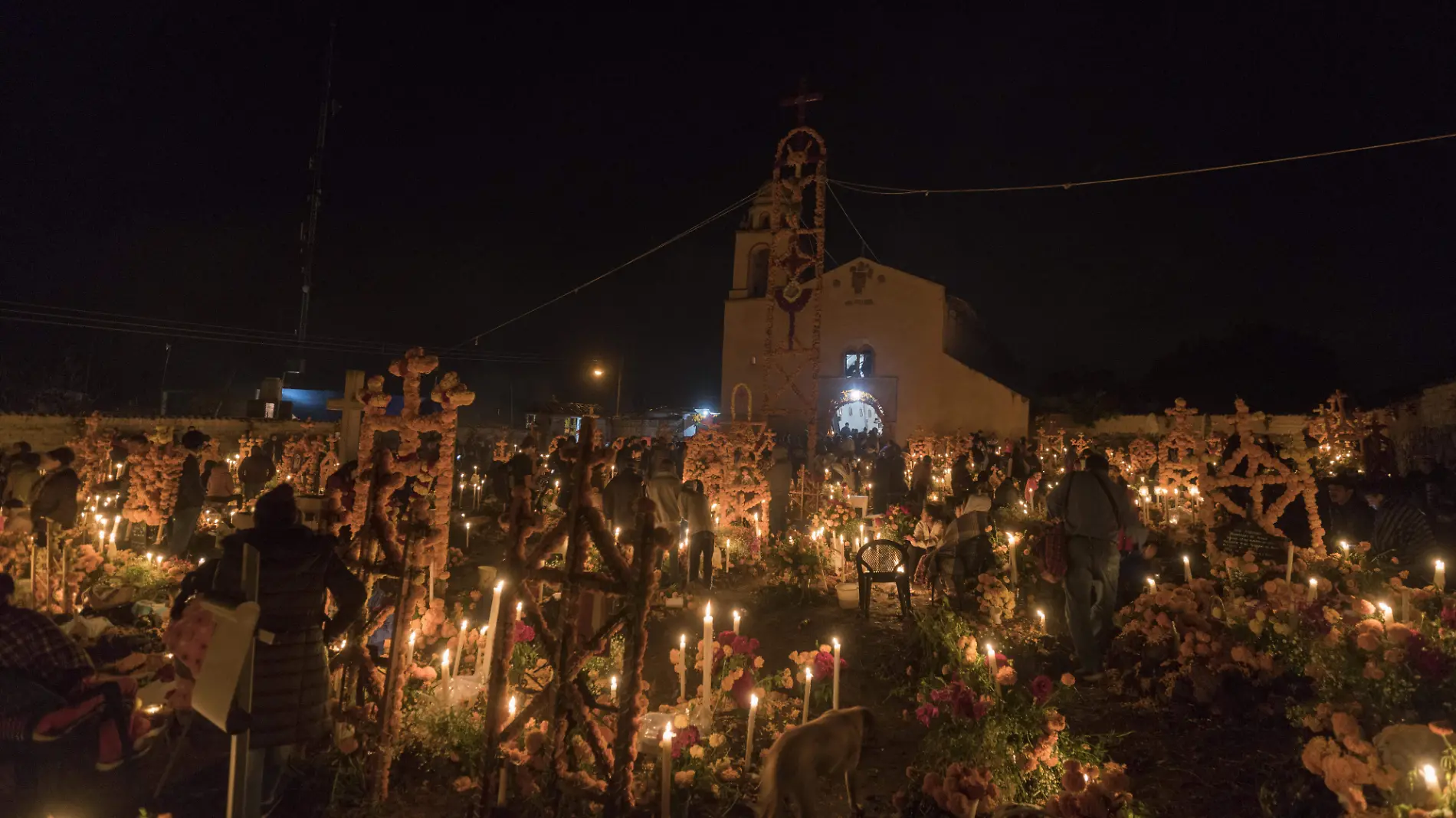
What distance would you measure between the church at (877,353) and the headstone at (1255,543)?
21.9 meters

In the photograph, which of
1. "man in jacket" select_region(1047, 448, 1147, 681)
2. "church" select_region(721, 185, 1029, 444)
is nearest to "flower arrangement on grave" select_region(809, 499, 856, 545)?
"man in jacket" select_region(1047, 448, 1147, 681)

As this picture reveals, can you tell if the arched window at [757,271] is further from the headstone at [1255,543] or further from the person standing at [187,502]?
the headstone at [1255,543]

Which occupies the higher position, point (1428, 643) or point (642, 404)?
point (642, 404)

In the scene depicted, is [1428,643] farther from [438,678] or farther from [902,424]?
[902,424]

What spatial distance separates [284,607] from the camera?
360cm

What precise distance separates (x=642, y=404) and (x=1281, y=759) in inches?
1876

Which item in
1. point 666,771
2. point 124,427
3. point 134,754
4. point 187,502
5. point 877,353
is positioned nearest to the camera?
point 666,771

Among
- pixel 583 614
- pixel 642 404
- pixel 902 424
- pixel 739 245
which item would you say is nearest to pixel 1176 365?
pixel 902 424

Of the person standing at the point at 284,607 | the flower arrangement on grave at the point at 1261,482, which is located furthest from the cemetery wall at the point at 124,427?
the flower arrangement on grave at the point at 1261,482

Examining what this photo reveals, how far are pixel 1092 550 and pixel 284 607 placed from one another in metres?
6.29

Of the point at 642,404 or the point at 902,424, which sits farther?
the point at 642,404

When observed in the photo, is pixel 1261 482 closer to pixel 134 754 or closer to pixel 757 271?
pixel 134 754

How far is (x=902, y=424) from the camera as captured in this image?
3145 centimetres

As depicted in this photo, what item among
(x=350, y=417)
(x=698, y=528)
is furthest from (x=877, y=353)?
(x=350, y=417)
